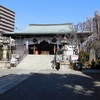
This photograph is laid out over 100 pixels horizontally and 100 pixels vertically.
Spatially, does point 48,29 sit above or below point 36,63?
above

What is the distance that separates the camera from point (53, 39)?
58.6 m

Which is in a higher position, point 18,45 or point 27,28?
point 27,28

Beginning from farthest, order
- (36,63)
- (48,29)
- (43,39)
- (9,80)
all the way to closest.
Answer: (48,29), (43,39), (36,63), (9,80)

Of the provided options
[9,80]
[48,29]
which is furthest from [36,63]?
[9,80]

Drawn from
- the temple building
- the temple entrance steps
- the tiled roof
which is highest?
the tiled roof

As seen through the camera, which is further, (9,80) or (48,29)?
(48,29)

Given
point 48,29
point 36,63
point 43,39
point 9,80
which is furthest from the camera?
point 48,29

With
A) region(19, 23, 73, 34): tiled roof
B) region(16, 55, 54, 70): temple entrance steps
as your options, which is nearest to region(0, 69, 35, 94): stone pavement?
region(16, 55, 54, 70): temple entrance steps

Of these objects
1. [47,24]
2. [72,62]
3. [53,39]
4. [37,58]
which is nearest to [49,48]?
[53,39]

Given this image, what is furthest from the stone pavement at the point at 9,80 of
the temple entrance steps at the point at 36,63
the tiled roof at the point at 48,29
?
the tiled roof at the point at 48,29

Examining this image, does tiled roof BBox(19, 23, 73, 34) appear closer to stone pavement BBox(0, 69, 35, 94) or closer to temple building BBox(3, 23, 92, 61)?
temple building BBox(3, 23, 92, 61)

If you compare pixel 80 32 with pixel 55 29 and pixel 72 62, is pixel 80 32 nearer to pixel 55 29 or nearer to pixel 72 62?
pixel 55 29

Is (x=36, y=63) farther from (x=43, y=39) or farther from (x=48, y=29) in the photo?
(x=48, y=29)

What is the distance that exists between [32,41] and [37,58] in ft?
43.8
